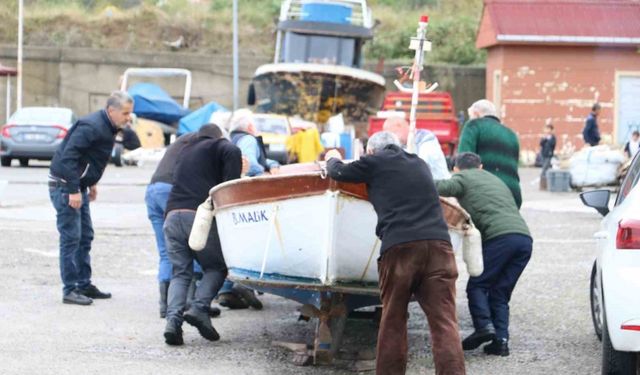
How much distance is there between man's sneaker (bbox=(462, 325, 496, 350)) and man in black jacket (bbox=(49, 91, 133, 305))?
372 cm

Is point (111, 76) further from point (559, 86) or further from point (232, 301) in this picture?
point (232, 301)

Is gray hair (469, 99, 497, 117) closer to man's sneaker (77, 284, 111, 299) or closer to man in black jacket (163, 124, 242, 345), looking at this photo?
man in black jacket (163, 124, 242, 345)

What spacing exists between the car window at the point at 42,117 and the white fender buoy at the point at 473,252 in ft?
79.6

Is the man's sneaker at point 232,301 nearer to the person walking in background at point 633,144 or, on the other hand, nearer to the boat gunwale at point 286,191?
the boat gunwale at point 286,191

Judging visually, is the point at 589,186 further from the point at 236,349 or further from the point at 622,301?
the point at 622,301

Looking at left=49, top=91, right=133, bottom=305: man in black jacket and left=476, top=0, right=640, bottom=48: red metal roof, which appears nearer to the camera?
left=49, top=91, right=133, bottom=305: man in black jacket

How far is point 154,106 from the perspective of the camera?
40.1 metres

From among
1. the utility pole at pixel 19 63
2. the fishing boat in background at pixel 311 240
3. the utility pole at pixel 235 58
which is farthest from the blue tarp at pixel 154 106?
the fishing boat in background at pixel 311 240

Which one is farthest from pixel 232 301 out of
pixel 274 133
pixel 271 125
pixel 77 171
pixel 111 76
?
pixel 111 76

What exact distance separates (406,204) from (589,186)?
19.2 meters

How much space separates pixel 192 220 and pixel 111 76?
37.2m

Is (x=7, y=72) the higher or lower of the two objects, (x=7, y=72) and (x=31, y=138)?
the higher

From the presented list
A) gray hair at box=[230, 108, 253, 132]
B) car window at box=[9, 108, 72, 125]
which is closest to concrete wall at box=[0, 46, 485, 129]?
car window at box=[9, 108, 72, 125]

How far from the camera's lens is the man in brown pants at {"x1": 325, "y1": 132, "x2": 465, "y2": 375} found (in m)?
8.44
